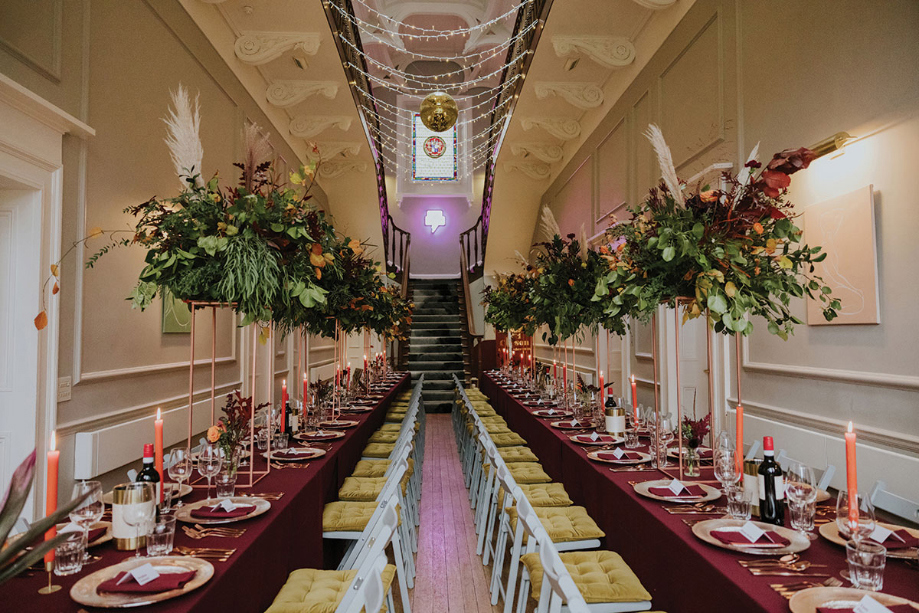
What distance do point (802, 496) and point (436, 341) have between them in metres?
10.9

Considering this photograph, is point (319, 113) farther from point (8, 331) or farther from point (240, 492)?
point (240, 492)

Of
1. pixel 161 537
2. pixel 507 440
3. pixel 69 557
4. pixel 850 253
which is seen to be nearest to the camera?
pixel 69 557

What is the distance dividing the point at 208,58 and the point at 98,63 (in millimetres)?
2111

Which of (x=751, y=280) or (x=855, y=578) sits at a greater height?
(x=751, y=280)

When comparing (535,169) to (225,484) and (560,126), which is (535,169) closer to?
(560,126)

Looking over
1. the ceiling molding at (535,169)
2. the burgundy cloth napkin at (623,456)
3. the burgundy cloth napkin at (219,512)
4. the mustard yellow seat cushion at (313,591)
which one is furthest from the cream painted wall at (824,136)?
the ceiling molding at (535,169)

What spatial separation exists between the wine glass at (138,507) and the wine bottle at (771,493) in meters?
2.08

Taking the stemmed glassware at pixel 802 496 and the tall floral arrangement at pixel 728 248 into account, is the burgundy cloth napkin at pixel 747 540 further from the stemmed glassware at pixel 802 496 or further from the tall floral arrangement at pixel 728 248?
the tall floral arrangement at pixel 728 248

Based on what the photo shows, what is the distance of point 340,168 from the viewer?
12.8 meters

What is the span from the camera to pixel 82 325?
382 cm

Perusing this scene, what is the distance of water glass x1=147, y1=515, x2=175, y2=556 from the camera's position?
186 centimetres

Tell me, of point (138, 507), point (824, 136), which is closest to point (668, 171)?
point (824, 136)

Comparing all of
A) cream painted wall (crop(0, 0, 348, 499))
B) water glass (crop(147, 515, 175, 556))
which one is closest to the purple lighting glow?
cream painted wall (crop(0, 0, 348, 499))

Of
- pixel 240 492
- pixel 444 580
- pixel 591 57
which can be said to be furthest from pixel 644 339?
pixel 240 492
